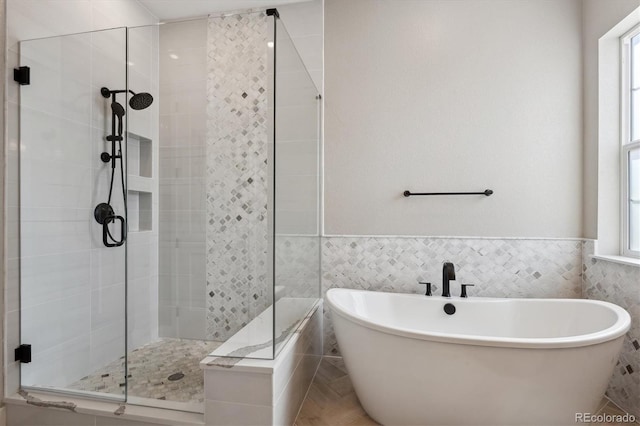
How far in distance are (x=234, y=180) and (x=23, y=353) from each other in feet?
4.56

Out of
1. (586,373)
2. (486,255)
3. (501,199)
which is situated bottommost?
(586,373)

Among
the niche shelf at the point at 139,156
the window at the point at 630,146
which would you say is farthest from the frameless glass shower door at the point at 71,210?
the window at the point at 630,146

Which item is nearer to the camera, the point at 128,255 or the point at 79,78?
the point at 128,255

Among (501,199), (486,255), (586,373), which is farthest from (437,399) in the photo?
(501,199)

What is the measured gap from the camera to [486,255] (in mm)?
2393

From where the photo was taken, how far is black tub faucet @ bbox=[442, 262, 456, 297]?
7.13ft

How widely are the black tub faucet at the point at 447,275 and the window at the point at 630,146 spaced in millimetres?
1069

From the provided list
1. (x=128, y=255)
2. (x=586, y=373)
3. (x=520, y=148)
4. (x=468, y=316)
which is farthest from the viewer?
(x=520, y=148)

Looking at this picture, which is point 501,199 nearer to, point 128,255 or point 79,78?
point 128,255

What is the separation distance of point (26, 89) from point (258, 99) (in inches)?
48.9

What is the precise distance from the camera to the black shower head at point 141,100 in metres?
1.77

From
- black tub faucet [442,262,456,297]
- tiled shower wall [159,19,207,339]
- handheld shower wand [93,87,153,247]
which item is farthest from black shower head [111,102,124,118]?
black tub faucet [442,262,456,297]

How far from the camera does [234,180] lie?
5.78ft

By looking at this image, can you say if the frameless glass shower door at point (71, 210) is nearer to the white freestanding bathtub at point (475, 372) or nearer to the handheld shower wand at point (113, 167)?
the handheld shower wand at point (113, 167)
